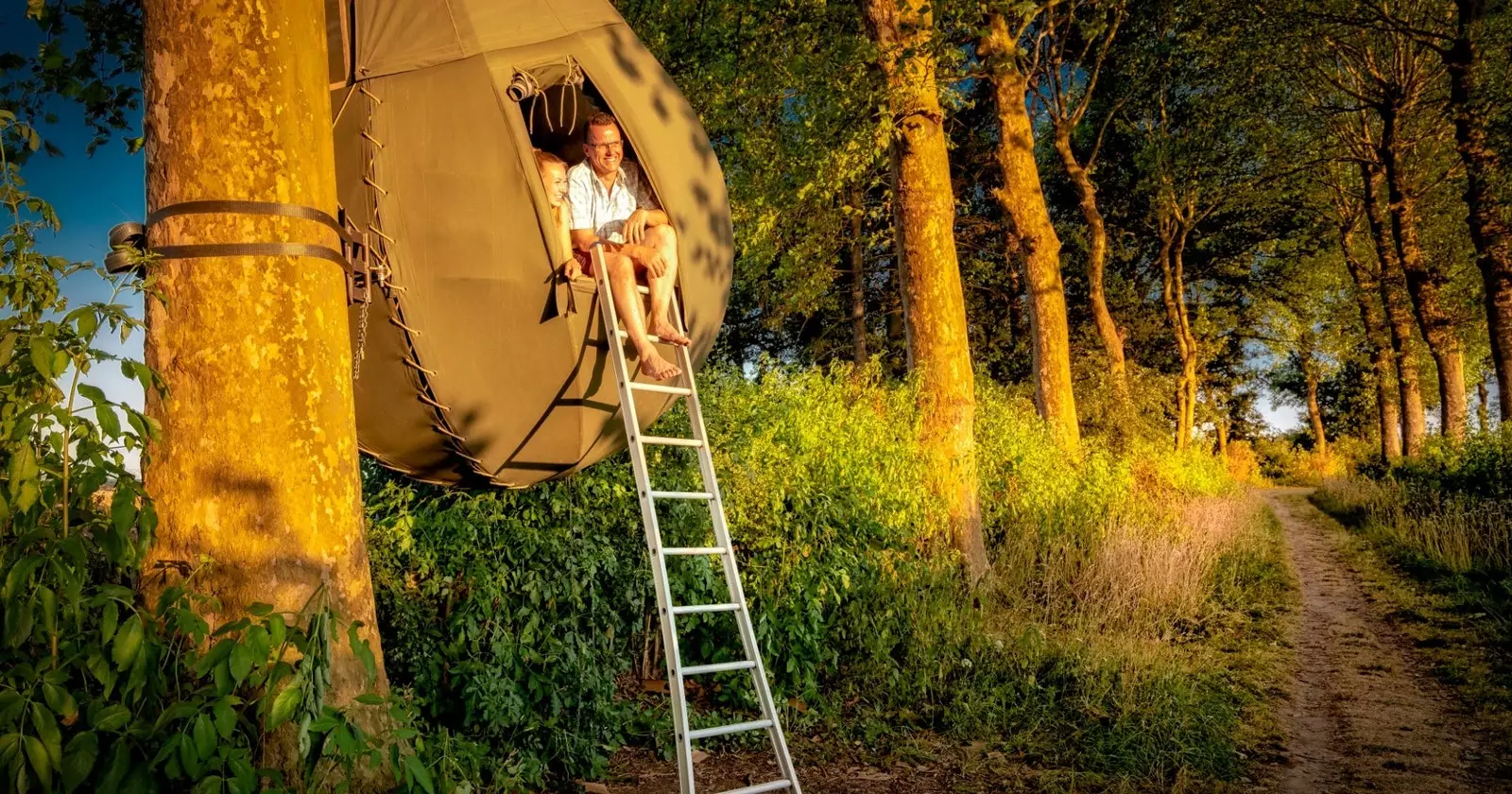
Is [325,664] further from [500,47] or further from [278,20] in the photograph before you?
[500,47]

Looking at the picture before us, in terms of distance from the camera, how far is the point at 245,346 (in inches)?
153

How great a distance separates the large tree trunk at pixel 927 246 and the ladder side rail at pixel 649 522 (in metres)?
5.63

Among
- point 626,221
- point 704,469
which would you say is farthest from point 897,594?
point 626,221

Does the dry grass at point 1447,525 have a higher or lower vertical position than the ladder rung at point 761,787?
lower

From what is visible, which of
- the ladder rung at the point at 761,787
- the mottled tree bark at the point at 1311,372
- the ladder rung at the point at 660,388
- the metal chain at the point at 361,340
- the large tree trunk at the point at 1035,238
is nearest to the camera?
the ladder rung at the point at 761,787

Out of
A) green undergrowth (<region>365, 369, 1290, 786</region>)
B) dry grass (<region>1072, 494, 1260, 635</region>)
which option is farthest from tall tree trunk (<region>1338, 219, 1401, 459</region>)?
green undergrowth (<region>365, 369, 1290, 786</region>)

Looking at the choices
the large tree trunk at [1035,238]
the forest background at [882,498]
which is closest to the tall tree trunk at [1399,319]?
the forest background at [882,498]

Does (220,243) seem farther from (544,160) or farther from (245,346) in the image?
(544,160)

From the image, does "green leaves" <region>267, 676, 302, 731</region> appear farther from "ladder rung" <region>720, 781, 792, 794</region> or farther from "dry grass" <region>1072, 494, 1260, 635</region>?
"dry grass" <region>1072, 494, 1260, 635</region>

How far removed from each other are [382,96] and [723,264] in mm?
2144

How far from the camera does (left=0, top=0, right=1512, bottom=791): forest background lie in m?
3.36

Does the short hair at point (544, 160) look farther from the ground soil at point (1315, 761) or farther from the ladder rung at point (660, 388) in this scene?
the ground soil at point (1315, 761)

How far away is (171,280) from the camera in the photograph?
390 centimetres

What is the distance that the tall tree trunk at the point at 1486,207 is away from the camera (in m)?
13.9
